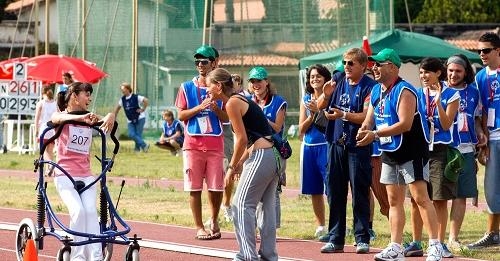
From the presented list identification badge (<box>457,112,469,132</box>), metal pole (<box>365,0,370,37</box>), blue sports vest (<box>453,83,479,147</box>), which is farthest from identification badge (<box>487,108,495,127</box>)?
metal pole (<box>365,0,370,37</box>)

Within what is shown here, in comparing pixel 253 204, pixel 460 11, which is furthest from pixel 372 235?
pixel 460 11

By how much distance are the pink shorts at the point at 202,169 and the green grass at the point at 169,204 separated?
3.48 feet

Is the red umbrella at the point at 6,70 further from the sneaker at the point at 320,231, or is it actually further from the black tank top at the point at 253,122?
the black tank top at the point at 253,122

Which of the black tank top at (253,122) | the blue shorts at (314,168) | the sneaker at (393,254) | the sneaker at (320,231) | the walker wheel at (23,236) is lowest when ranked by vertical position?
the sneaker at (320,231)

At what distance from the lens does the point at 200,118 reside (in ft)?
48.8

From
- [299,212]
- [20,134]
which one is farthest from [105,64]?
[299,212]

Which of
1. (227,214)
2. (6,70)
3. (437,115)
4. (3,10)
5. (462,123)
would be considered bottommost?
(227,214)

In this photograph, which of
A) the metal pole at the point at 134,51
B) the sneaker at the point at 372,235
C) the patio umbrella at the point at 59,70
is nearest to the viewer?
the sneaker at the point at 372,235

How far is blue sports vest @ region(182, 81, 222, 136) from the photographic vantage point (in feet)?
48.5

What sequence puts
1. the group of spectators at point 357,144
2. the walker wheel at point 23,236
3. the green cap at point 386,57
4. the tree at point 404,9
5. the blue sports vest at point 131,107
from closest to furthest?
the group of spectators at point 357,144, the walker wheel at point 23,236, the green cap at point 386,57, the blue sports vest at point 131,107, the tree at point 404,9

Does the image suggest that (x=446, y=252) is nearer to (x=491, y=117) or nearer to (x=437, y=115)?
(x=437, y=115)

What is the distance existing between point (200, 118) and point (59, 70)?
18.8m

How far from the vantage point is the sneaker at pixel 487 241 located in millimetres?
13883

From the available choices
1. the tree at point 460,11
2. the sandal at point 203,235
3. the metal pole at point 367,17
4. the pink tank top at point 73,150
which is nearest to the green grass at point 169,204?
the sandal at point 203,235
